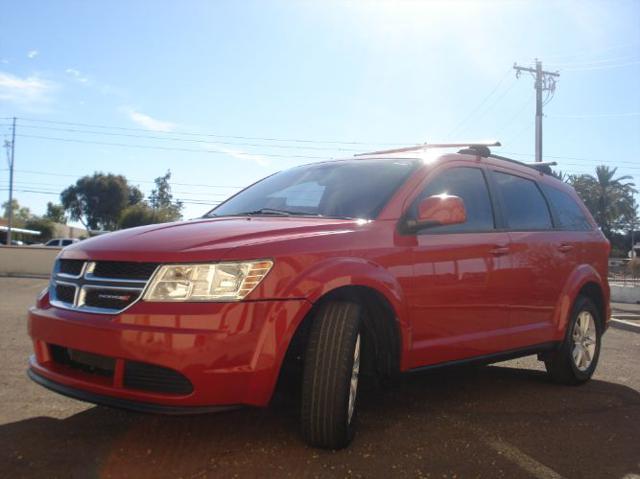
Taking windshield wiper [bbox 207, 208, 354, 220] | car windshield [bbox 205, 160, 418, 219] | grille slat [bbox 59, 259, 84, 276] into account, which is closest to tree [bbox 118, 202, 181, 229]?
car windshield [bbox 205, 160, 418, 219]

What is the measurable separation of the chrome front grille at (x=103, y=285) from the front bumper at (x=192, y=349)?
7 cm

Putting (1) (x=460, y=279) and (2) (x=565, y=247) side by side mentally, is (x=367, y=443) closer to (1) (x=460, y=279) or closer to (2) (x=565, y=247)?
(1) (x=460, y=279)

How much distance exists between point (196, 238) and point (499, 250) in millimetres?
2253

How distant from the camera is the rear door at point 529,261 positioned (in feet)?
14.8

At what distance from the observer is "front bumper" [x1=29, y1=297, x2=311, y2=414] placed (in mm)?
2779

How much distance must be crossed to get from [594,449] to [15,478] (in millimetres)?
2991

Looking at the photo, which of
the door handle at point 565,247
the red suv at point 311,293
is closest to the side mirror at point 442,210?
the red suv at point 311,293

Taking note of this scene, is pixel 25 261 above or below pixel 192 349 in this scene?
below

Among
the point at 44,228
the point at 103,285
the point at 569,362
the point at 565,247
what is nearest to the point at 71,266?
the point at 103,285

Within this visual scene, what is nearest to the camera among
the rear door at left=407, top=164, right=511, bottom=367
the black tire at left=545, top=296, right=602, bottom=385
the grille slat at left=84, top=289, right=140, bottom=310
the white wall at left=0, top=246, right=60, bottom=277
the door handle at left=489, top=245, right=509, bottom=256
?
the grille slat at left=84, top=289, right=140, bottom=310

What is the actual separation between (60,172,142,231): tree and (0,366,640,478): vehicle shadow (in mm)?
63242

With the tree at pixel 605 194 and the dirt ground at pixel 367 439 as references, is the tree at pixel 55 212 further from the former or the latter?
the dirt ground at pixel 367 439

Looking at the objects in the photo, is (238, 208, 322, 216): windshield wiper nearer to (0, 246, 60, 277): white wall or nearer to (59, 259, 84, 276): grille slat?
(59, 259, 84, 276): grille slat

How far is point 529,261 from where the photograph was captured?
15.3 ft
